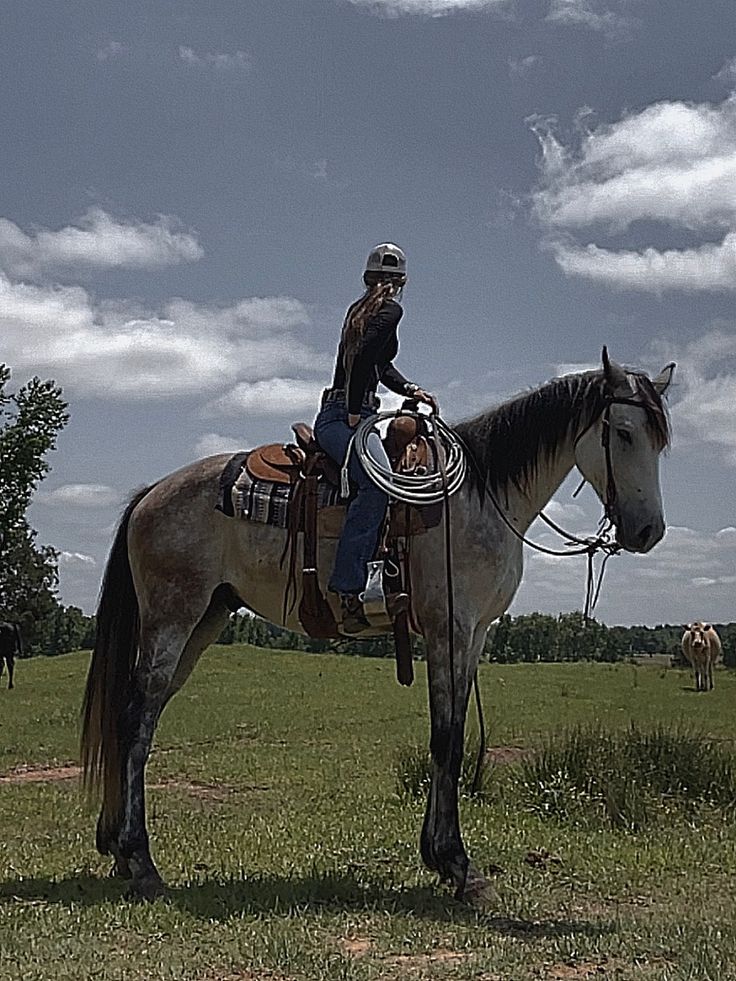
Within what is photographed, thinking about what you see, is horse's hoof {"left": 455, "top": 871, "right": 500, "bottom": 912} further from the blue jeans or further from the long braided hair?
the long braided hair

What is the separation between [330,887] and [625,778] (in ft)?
13.0

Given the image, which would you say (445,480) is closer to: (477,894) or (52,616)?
(477,894)

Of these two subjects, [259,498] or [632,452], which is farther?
[259,498]

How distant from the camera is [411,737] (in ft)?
55.2

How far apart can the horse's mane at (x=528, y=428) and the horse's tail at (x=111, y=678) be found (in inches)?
90.2

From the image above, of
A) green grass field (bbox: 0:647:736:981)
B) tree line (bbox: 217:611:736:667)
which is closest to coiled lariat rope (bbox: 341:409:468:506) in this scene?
green grass field (bbox: 0:647:736:981)

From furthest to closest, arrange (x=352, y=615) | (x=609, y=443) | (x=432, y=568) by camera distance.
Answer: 1. (x=352, y=615)
2. (x=432, y=568)
3. (x=609, y=443)

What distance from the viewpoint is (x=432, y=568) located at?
672 cm

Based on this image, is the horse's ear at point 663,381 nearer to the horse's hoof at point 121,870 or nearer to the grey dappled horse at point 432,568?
the grey dappled horse at point 432,568

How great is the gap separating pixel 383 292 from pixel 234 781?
7209 millimetres

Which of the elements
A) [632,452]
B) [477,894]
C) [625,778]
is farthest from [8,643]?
[632,452]

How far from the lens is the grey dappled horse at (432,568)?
6.48 metres

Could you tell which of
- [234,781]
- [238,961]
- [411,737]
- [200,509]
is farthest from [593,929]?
[411,737]

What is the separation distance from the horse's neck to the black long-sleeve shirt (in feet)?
3.50
